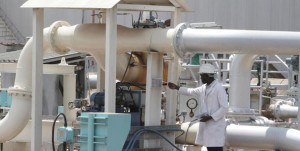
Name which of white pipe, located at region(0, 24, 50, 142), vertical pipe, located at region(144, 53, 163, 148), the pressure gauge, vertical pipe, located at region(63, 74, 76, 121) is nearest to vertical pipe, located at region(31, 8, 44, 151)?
white pipe, located at region(0, 24, 50, 142)

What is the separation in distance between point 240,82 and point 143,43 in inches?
115

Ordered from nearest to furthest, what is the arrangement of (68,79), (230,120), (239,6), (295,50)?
(295,50)
(230,120)
(68,79)
(239,6)

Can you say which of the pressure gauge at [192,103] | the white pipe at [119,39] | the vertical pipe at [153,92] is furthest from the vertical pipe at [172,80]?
the pressure gauge at [192,103]

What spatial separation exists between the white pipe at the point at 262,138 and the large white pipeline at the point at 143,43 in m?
1.05

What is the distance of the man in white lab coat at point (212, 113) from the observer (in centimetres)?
920

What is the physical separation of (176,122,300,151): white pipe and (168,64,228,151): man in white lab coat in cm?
73

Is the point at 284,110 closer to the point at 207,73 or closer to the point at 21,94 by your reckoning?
the point at 21,94

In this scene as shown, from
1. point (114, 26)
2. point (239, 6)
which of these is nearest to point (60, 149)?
point (114, 26)

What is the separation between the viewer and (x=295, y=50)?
30.1ft

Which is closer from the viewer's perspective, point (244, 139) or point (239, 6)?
point (244, 139)

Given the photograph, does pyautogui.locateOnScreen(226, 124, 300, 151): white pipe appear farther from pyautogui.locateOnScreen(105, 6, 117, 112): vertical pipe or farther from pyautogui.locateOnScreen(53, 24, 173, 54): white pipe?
pyautogui.locateOnScreen(105, 6, 117, 112): vertical pipe

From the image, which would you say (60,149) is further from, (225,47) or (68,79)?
(68,79)

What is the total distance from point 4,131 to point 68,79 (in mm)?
3941

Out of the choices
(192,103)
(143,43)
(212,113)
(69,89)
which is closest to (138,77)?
(143,43)
